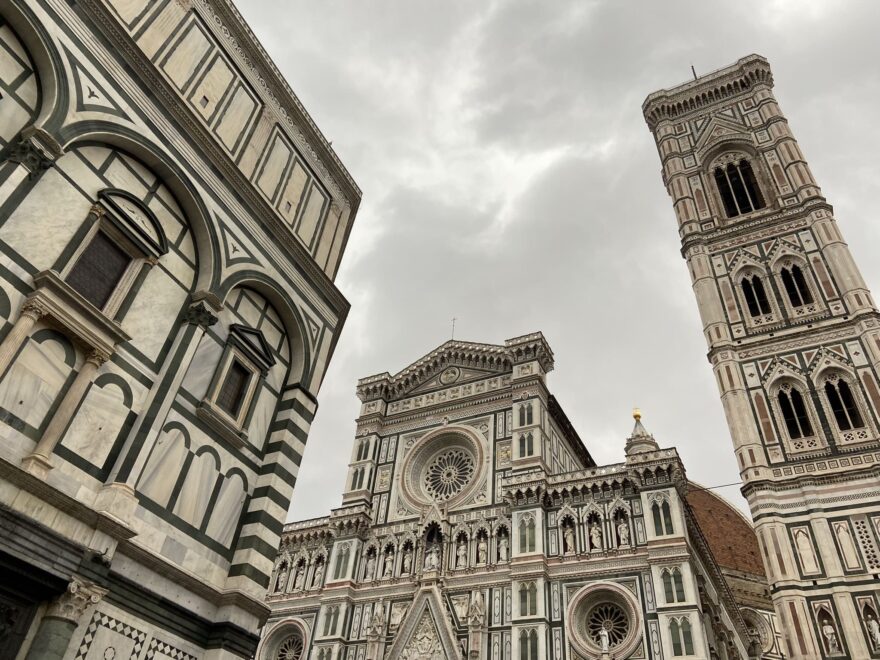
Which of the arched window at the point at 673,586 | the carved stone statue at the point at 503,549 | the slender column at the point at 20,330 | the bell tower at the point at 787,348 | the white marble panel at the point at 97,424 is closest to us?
the slender column at the point at 20,330

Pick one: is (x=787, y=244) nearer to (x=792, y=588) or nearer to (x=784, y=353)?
(x=784, y=353)

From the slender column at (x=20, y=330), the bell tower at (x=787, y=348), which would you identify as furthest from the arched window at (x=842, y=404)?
the slender column at (x=20, y=330)

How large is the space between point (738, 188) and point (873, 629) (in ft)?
77.6

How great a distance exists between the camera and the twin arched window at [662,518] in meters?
22.8

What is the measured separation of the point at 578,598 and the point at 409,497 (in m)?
9.47

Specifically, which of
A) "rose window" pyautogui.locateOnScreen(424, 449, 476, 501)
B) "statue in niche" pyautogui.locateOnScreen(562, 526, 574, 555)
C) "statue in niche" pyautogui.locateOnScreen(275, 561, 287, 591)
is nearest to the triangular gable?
"rose window" pyautogui.locateOnScreen(424, 449, 476, 501)

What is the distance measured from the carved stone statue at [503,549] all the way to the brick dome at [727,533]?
27.9 meters

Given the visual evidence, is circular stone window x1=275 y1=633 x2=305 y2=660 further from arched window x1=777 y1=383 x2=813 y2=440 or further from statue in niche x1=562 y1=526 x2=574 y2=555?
arched window x1=777 y1=383 x2=813 y2=440

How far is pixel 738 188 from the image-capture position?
117 feet

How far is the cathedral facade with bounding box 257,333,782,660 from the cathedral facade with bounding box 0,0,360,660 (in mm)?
15676

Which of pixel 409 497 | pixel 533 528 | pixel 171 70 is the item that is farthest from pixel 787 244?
pixel 171 70

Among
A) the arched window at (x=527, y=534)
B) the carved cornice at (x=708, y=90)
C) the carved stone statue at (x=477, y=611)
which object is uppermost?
the carved cornice at (x=708, y=90)

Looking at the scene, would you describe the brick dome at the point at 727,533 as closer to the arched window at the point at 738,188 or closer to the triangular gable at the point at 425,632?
the arched window at the point at 738,188

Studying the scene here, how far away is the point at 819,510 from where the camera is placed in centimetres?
2331
